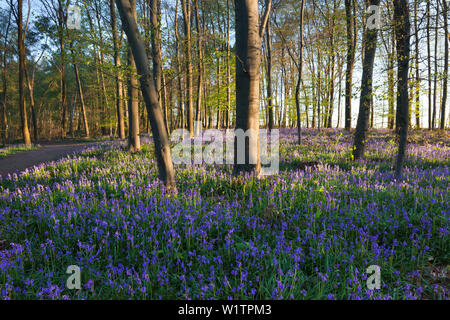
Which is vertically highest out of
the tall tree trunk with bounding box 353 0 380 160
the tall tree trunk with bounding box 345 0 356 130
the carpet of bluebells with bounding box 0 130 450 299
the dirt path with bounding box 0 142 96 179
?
the tall tree trunk with bounding box 345 0 356 130

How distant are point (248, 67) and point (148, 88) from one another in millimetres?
2015

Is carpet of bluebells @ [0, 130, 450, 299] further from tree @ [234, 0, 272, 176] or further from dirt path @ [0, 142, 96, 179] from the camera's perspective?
dirt path @ [0, 142, 96, 179]

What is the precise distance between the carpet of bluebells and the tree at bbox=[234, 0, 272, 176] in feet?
3.58

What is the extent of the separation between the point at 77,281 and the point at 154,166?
193 inches

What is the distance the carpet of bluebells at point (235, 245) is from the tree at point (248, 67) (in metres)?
1.09

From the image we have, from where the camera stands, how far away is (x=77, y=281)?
2.11 m

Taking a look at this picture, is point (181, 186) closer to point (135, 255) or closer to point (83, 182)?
point (83, 182)

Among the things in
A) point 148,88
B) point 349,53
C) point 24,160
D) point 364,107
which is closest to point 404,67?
point 349,53

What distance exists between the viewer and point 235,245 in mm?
2660

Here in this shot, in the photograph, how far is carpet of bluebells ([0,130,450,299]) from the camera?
201 cm

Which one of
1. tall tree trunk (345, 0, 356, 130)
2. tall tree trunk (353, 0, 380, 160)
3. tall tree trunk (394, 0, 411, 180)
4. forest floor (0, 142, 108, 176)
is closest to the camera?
tall tree trunk (394, 0, 411, 180)

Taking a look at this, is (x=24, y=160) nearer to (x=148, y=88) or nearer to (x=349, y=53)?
(x=148, y=88)

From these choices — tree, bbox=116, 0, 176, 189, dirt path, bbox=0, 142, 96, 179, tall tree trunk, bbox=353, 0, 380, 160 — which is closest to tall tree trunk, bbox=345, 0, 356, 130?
tall tree trunk, bbox=353, 0, 380, 160

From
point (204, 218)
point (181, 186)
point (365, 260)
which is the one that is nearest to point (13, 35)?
point (181, 186)
